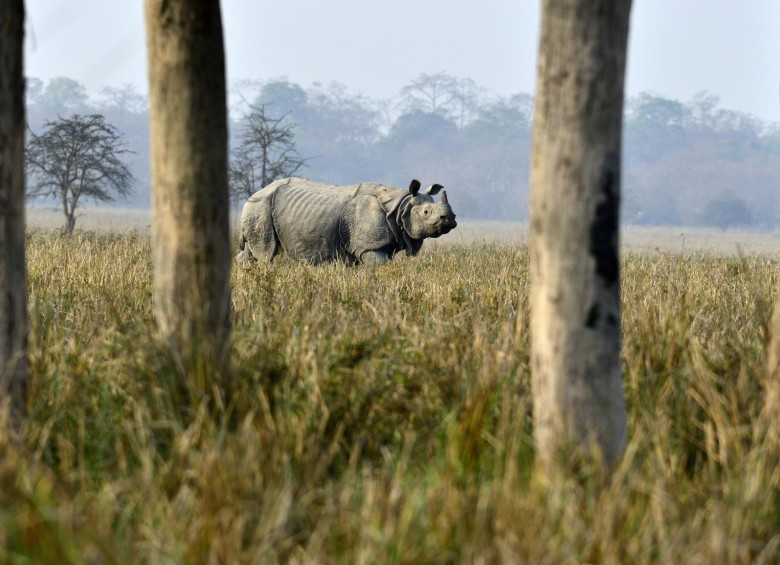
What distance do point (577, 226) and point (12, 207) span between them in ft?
6.87

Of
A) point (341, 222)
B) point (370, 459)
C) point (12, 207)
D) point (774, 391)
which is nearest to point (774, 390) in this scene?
point (774, 391)

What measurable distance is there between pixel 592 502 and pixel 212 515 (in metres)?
1.07

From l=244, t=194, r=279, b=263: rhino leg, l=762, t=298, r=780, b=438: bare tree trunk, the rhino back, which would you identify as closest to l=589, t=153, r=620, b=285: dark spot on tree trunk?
l=762, t=298, r=780, b=438: bare tree trunk

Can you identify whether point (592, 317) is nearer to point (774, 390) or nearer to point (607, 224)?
point (607, 224)

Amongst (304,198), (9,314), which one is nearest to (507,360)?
(9,314)

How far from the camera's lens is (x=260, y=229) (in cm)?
1312

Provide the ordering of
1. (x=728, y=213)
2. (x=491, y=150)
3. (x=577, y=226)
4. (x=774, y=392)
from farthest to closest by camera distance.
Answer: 1. (x=491, y=150)
2. (x=728, y=213)
3. (x=774, y=392)
4. (x=577, y=226)

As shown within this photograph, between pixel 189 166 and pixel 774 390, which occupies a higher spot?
pixel 189 166

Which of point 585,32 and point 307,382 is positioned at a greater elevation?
point 585,32

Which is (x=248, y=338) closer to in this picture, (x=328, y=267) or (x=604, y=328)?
(x=604, y=328)

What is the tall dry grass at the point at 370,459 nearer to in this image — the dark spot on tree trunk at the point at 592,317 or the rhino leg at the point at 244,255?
the dark spot on tree trunk at the point at 592,317

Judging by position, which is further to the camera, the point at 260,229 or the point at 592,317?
the point at 260,229

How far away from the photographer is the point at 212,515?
3139mm

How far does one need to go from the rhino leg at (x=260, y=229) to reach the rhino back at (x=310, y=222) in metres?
0.08
